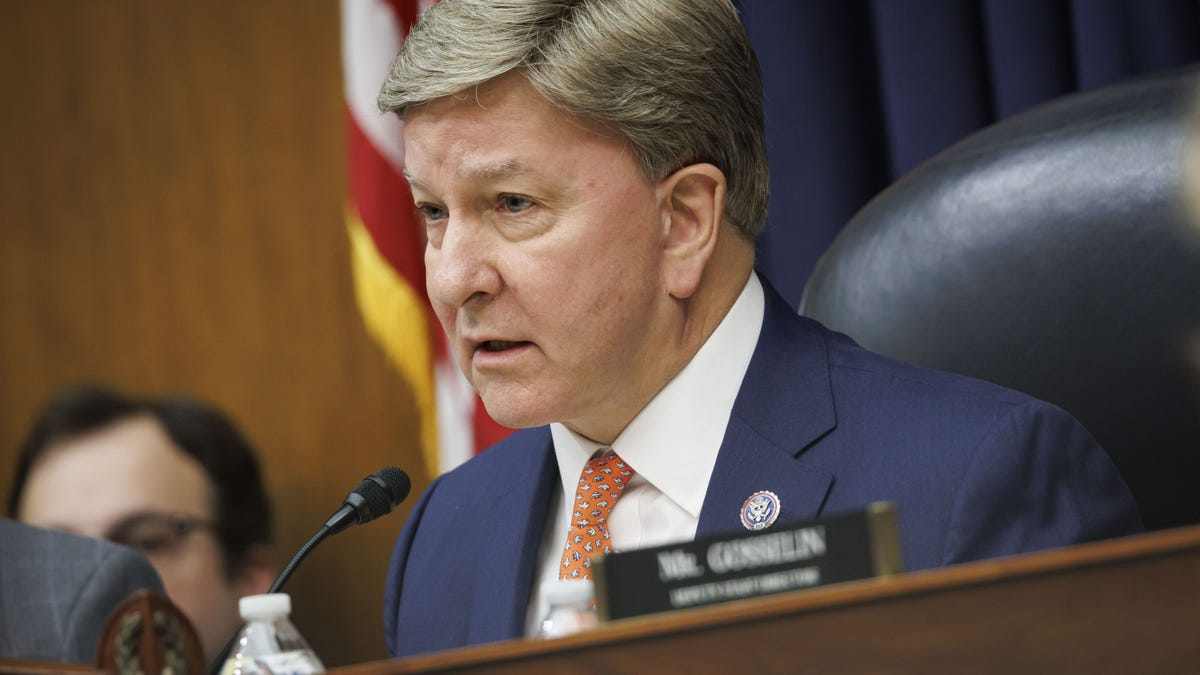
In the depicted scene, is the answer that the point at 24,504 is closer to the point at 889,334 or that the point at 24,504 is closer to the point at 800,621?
the point at 889,334

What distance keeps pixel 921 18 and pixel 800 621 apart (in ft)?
6.40

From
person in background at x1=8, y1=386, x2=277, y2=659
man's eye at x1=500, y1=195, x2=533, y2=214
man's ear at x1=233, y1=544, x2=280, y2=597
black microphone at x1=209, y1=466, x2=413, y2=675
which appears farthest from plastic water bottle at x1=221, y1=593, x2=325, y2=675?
man's ear at x1=233, y1=544, x2=280, y2=597

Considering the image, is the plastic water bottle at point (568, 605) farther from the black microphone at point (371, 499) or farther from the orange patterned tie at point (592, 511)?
the orange patterned tie at point (592, 511)

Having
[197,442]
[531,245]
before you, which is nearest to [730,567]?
[531,245]

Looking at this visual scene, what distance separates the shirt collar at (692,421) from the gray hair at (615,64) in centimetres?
17

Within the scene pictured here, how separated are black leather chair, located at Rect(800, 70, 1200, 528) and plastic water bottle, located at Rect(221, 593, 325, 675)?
38.2 inches

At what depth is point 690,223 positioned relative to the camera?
178 cm

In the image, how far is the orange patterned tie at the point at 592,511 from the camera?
5.55 feet

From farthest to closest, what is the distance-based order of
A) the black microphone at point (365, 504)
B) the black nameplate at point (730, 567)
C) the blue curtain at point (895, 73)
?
the blue curtain at point (895, 73), the black microphone at point (365, 504), the black nameplate at point (730, 567)

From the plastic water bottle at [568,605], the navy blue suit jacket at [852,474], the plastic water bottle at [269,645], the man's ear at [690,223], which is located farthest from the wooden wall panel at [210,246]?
the plastic water bottle at [568,605]

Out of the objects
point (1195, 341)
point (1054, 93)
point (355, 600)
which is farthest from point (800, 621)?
point (355, 600)

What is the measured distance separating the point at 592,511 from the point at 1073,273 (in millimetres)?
624

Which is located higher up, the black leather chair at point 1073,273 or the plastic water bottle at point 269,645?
the black leather chair at point 1073,273

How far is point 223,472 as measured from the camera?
3.43 meters
